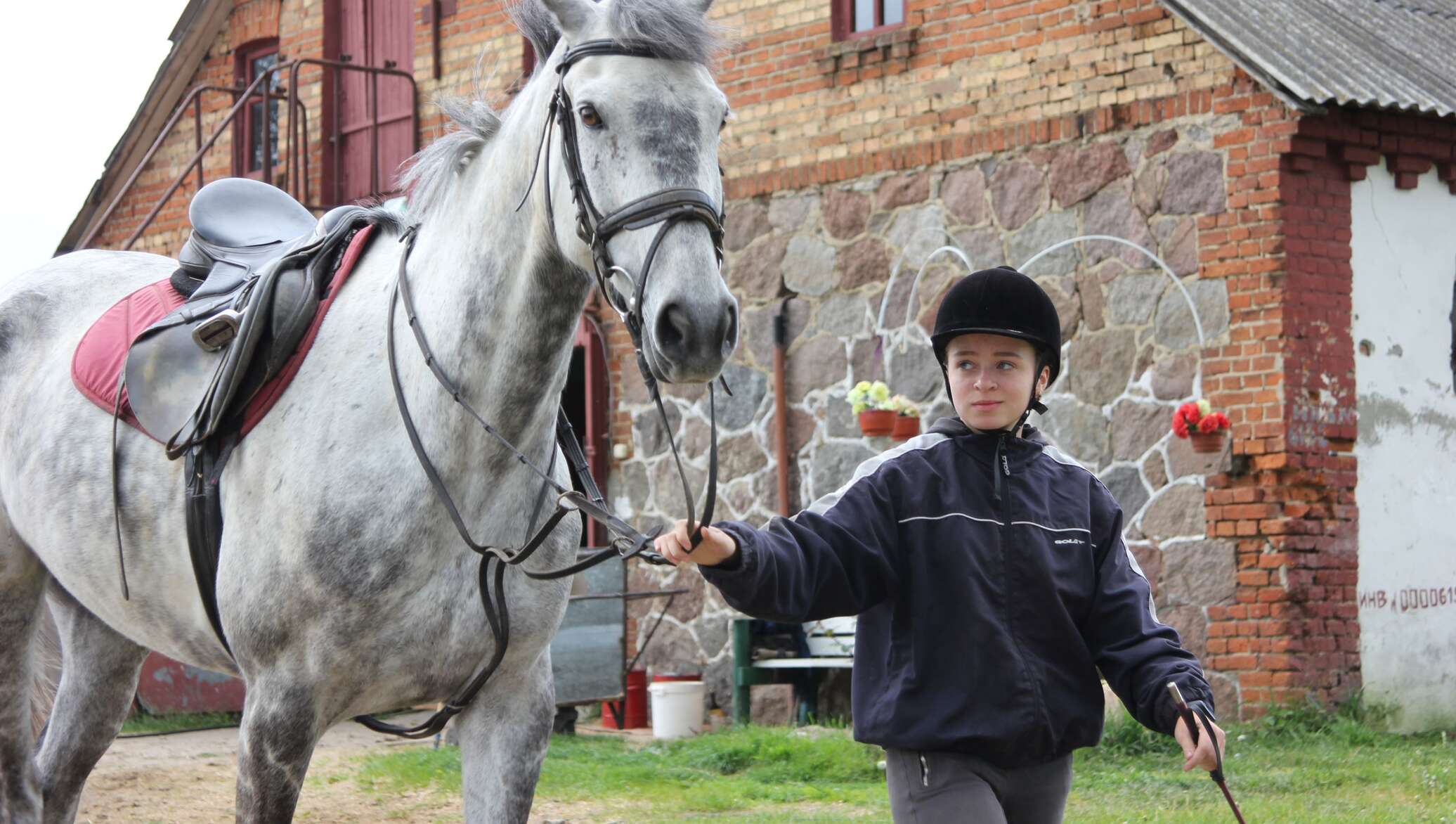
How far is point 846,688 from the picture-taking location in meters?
10.2

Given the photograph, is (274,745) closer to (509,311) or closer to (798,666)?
(509,311)

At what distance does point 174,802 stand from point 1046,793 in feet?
18.6

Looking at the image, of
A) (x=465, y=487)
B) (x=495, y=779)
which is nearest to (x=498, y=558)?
(x=465, y=487)

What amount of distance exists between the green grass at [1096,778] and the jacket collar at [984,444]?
11.5 ft

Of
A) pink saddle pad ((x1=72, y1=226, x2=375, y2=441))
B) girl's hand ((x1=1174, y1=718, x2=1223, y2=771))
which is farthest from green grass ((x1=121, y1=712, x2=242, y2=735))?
girl's hand ((x1=1174, y1=718, x2=1223, y2=771))

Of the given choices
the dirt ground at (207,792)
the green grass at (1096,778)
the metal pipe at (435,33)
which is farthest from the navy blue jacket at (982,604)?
the metal pipe at (435,33)

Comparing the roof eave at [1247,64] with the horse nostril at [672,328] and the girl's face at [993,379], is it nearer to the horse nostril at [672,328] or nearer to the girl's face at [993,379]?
the girl's face at [993,379]

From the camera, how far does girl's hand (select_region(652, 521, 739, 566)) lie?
258cm

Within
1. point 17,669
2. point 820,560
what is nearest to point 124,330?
point 17,669

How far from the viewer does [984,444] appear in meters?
3.22

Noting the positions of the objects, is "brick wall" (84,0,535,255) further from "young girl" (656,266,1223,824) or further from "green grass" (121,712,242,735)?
"young girl" (656,266,1223,824)

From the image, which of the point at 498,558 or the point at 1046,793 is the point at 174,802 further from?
the point at 1046,793

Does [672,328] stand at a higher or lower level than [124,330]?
lower

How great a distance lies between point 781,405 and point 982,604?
25.1 ft
